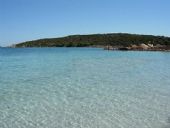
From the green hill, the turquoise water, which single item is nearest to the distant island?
the green hill

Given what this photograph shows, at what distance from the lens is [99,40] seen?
152750 millimetres

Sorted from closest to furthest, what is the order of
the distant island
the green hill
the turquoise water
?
the turquoise water, the distant island, the green hill

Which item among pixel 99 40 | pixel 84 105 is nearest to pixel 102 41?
pixel 99 40

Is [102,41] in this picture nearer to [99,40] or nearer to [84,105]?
[99,40]

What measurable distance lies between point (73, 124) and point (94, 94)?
4.50 metres

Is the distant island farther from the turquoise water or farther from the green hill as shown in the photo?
the turquoise water

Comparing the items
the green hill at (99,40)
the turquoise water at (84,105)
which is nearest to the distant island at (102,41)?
the green hill at (99,40)

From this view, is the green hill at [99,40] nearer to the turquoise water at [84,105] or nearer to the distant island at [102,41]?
the distant island at [102,41]

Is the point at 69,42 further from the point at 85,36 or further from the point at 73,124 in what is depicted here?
the point at 73,124

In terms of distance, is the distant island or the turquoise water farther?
the distant island

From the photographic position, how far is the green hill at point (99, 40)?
128500 millimetres

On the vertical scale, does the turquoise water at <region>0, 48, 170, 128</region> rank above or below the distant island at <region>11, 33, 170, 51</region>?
above

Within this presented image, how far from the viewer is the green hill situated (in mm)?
128500

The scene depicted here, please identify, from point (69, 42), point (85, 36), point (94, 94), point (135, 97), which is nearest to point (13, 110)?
point (94, 94)
